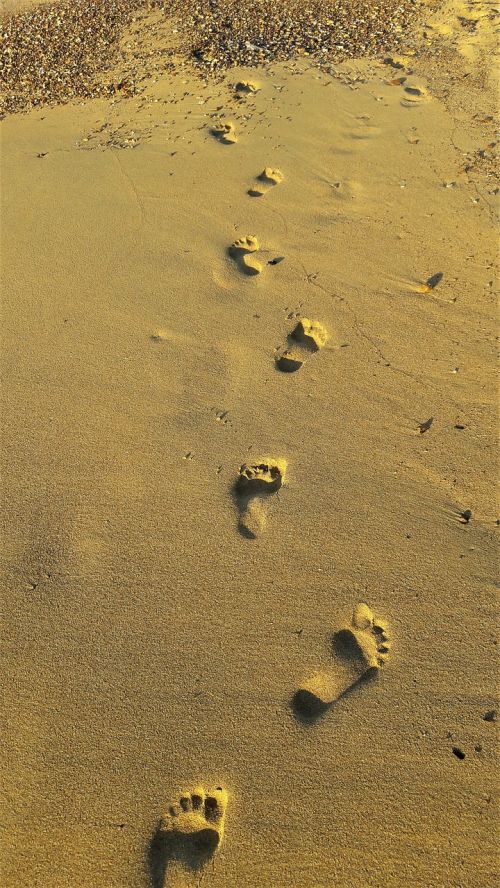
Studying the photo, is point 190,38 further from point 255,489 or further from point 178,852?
point 178,852

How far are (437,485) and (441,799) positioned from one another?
130cm

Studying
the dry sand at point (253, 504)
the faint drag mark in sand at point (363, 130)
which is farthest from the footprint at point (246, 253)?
the faint drag mark in sand at point (363, 130)

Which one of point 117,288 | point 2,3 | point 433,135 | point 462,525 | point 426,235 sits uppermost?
point 2,3

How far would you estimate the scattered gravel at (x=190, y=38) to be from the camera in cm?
516

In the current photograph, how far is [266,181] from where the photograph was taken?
4.30 metres

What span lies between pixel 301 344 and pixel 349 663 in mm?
1767

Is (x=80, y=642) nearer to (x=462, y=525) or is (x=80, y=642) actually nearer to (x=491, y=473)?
(x=462, y=525)

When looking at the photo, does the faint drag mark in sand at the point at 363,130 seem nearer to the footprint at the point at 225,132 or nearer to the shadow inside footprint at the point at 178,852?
the footprint at the point at 225,132

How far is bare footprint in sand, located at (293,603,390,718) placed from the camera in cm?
226

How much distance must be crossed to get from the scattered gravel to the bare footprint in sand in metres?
4.84

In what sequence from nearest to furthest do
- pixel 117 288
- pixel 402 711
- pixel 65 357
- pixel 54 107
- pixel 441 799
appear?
pixel 441 799, pixel 402 711, pixel 65 357, pixel 117 288, pixel 54 107

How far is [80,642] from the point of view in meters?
2.44

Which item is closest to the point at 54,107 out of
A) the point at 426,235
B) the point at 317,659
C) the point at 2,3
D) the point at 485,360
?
the point at 2,3

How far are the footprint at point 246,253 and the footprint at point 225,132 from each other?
1.19 meters
